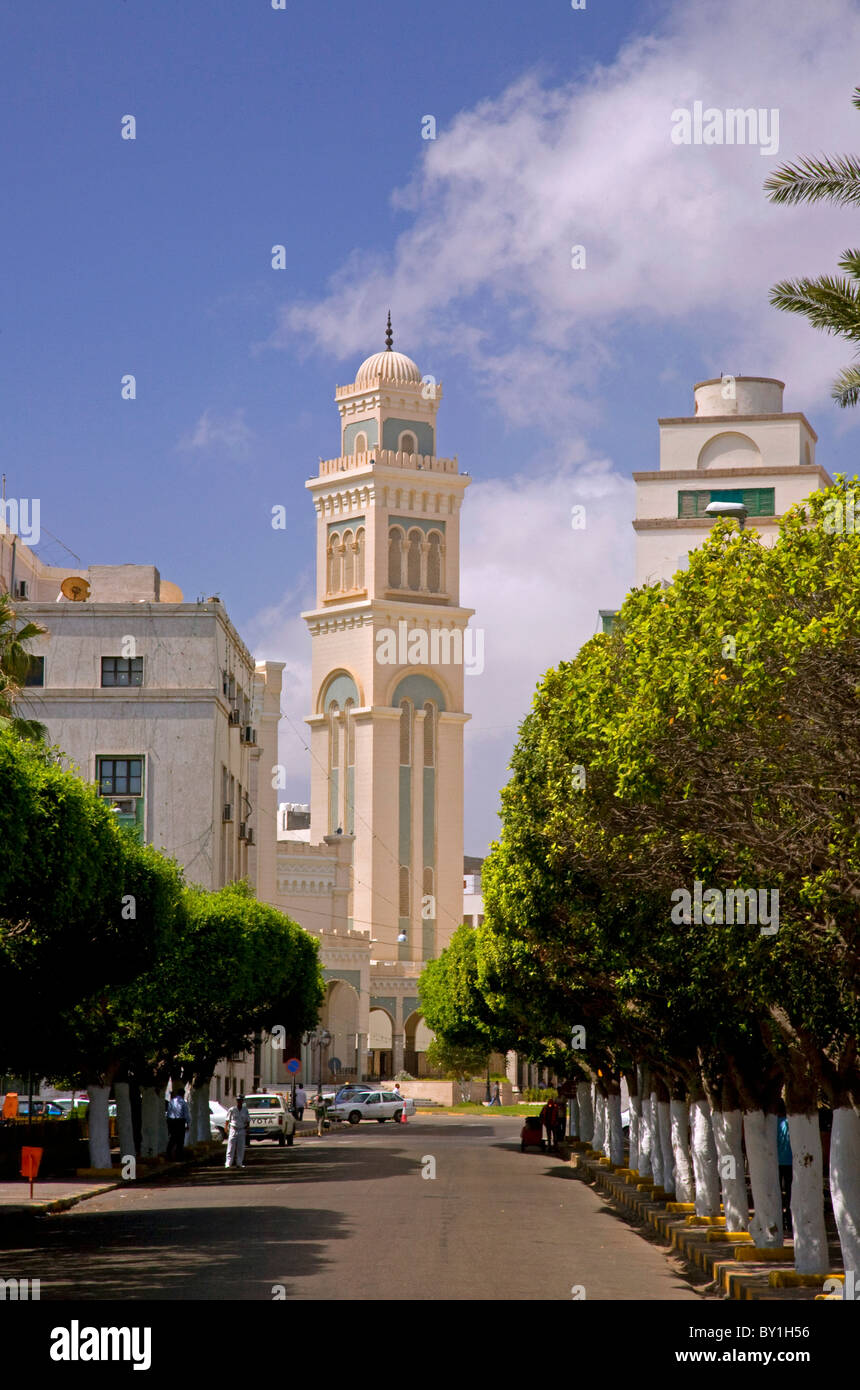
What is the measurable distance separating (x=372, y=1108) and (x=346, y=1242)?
54.0 meters

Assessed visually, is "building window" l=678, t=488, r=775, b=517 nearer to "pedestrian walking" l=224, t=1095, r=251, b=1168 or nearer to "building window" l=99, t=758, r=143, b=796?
"building window" l=99, t=758, r=143, b=796

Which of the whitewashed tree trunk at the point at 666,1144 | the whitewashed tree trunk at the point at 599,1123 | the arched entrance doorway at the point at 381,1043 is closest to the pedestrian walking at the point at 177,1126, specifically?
the whitewashed tree trunk at the point at 599,1123

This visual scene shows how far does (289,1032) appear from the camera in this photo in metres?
59.6

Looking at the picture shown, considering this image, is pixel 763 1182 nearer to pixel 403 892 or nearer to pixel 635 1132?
pixel 635 1132

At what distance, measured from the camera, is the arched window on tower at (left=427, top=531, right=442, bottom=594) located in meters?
122

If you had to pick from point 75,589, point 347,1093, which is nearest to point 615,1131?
point 75,589

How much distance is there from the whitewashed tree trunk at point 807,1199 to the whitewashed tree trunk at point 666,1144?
38.2ft

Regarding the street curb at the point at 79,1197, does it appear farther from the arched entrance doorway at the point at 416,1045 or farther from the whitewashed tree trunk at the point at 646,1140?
the arched entrance doorway at the point at 416,1045

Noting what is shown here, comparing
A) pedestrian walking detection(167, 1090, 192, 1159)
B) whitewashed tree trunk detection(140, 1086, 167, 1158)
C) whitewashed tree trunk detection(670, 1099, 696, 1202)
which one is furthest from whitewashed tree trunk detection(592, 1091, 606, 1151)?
whitewashed tree trunk detection(670, 1099, 696, 1202)

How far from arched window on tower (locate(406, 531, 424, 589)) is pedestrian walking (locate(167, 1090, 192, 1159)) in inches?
3110

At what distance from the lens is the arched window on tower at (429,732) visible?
384 feet

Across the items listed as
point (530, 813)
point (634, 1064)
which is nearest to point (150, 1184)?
point (634, 1064)

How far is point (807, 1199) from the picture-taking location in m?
17.9

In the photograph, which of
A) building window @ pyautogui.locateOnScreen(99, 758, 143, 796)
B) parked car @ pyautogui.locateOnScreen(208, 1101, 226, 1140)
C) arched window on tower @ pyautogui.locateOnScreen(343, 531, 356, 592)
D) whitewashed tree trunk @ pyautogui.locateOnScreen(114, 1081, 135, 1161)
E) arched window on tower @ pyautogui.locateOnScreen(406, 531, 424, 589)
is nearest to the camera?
whitewashed tree trunk @ pyautogui.locateOnScreen(114, 1081, 135, 1161)
